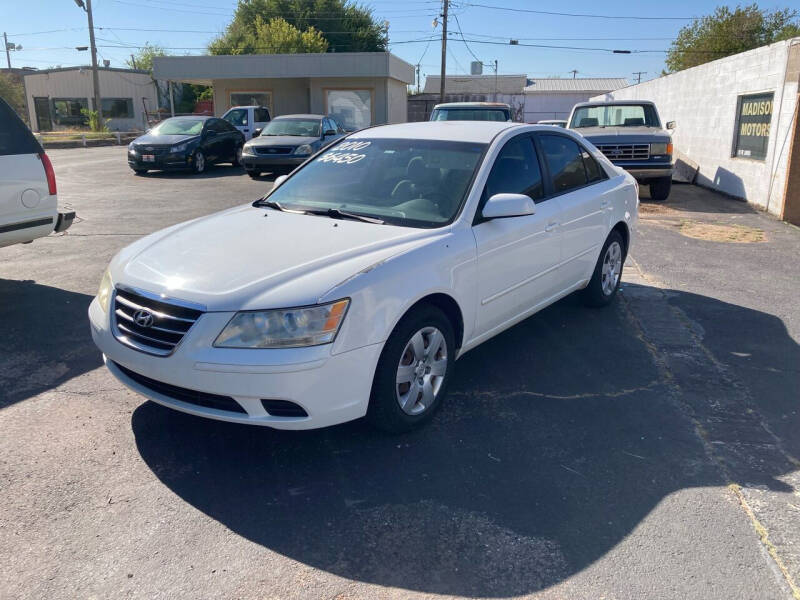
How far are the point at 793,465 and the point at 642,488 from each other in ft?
3.02

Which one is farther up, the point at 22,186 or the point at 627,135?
the point at 627,135

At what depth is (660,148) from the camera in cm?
1274

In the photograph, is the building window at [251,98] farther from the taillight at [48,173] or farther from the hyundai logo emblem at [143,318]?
the hyundai logo emblem at [143,318]

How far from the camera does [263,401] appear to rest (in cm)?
323

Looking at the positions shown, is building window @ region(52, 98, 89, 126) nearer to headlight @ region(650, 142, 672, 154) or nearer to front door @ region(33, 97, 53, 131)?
front door @ region(33, 97, 53, 131)

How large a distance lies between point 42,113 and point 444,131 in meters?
55.7

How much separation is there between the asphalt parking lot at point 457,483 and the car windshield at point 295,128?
500 inches

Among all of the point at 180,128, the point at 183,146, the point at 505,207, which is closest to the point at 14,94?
the point at 180,128

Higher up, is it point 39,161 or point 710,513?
point 39,161

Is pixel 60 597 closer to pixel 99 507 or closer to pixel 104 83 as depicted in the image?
pixel 99 507

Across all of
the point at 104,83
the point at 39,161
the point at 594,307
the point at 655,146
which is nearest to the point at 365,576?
the point at 594,307

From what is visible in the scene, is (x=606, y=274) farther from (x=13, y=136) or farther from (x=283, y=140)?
(x=283, y=140)

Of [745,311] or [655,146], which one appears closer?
[745,311]

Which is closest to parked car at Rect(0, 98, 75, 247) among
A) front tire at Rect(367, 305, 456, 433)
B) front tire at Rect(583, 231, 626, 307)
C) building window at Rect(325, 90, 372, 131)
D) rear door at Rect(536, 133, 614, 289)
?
front tire at Rect(367, 305, 456, 433)
